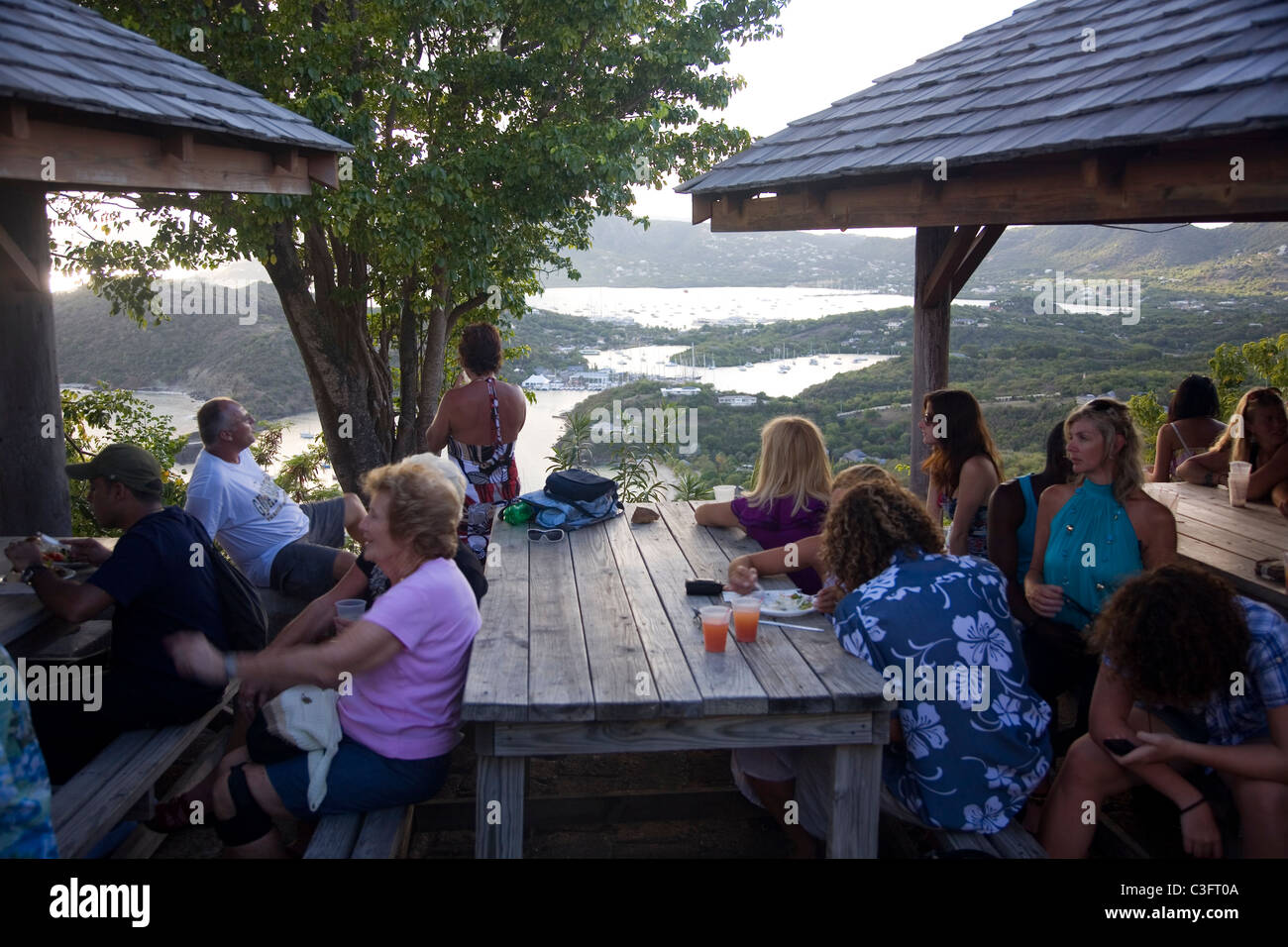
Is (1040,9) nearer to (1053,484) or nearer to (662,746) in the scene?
(1053,484)

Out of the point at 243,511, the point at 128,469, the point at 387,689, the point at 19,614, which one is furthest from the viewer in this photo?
the point at 243,511

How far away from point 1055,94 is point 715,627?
2782 millimetres

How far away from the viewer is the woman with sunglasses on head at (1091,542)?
3463 mm

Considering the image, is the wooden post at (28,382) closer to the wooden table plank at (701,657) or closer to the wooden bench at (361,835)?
the wooden table plank at (701,657)

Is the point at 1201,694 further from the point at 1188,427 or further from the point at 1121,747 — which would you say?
the point at 1188,427

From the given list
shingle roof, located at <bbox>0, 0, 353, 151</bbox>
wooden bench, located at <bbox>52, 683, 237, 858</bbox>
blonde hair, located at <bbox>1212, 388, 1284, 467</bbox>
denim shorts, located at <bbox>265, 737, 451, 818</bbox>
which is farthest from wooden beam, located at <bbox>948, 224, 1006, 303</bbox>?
wooden bench, located at <bbox>52, 683, 237, 858</bbox>

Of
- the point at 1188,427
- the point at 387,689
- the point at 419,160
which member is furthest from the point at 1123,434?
the point at 419,160

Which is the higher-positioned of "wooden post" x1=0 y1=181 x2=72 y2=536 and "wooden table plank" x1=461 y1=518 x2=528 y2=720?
"wooden post" x1=0 y1=181 x2=72 y2=536

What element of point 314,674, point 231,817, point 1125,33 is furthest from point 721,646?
point 1125,33

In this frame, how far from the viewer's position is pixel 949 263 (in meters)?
5.38

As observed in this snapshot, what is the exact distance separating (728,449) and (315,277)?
493 cm

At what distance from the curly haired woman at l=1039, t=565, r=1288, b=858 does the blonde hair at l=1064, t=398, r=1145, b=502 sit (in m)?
1.01

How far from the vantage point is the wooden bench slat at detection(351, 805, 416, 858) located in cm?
256

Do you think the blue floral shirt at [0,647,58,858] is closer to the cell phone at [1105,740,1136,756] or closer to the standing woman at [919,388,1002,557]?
the cell phone at [1105,740,1136,756]
